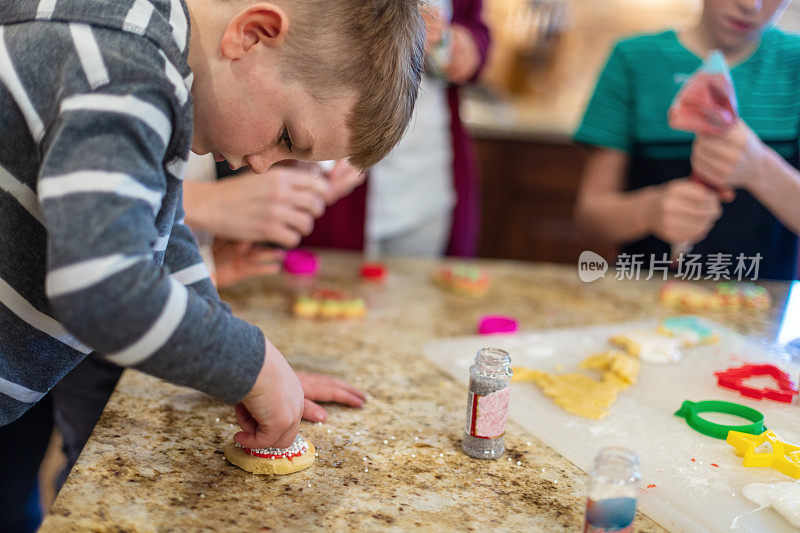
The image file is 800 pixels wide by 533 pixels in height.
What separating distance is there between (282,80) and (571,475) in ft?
1.62

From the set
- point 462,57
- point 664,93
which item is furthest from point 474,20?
point 664,93

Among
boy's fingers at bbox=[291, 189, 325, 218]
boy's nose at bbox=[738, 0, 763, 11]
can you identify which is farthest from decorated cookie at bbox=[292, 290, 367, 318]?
boy's nose at bbox=[738, 0, 763, 11]

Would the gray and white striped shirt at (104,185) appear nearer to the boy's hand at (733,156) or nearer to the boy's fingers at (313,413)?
the boy's fingers at (313,413)

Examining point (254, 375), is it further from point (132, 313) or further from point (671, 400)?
point (671, 400)

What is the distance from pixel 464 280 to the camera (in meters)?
1.38

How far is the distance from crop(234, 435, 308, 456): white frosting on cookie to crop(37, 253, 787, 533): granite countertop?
2 centimetres

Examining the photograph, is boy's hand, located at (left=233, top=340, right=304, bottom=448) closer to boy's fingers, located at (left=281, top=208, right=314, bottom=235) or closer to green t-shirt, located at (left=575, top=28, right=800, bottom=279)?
boy's fingers, located at (left=281, top=208, right=314, bottom=235)

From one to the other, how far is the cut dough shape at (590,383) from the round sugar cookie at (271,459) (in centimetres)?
34

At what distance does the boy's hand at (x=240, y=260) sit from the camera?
125cm

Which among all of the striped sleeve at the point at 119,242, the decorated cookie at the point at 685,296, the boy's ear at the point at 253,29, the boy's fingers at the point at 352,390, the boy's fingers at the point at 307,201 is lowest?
the decorated cookie at the point at 685,296

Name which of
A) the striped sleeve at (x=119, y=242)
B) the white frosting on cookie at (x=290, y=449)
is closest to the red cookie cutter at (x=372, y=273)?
the white frosting on cookie at (x=290, y=449)

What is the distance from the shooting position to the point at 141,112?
0.57 meters

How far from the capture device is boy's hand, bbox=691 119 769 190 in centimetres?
105

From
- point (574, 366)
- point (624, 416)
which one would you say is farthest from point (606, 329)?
point (624, 416)
